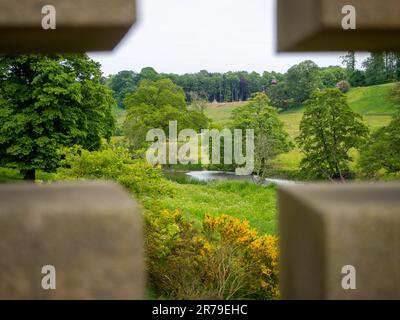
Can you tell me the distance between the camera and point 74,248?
746mm

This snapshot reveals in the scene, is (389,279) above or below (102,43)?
below

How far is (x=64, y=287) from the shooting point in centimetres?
76

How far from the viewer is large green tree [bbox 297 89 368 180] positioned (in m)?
23.6

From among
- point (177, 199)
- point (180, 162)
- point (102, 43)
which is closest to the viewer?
point (102, 43)

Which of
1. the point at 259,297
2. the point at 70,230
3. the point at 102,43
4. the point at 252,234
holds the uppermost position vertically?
the point at 102,43

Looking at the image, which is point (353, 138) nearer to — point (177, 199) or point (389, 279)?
point (177, 199)

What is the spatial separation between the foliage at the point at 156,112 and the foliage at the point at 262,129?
284 centimetres

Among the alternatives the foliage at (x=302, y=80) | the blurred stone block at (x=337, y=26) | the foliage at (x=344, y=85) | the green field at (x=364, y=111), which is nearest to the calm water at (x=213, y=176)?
the green field at (x=364, y=111)

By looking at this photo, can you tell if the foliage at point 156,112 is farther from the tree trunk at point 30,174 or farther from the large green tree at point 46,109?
the tree trunk at point 30,174

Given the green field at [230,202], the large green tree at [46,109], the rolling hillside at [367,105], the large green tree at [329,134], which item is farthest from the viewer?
the rolling hillside at [367,105]

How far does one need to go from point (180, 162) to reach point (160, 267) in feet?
72.8

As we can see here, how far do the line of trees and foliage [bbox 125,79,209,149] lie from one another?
2.15m

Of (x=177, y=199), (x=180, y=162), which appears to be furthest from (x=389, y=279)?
(x=180, y=162)

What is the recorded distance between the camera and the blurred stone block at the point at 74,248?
742mm
